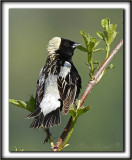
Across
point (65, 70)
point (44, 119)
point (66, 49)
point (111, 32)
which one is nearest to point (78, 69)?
point (66, 49)

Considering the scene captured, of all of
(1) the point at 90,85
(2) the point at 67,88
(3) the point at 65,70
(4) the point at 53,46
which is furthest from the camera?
(4) the point at 53,46

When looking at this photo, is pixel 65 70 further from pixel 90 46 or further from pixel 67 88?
pixel 90 46

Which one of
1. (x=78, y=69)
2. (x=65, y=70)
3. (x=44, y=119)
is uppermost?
(x=78, y=69)

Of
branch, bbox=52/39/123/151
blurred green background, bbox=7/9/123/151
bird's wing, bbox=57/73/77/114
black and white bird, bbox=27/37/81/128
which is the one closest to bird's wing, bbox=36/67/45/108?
black and white bird, bbox=27/37/81/128

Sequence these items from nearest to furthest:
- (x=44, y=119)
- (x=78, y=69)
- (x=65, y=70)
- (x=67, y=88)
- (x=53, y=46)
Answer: (x=44, y=119) < (x=67, y=88) < (x=65, y=70) < (x=53, y=46) < (x=78, y=69)

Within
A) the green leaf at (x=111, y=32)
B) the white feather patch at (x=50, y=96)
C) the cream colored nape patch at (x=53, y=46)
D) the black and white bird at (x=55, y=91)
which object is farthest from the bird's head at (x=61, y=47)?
the green leaf at (x=111, y=32)

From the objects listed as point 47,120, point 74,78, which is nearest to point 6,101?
point 47,120

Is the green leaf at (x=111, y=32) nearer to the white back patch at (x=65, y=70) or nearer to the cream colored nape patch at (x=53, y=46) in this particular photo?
the white back patch at (x=65, y=70)

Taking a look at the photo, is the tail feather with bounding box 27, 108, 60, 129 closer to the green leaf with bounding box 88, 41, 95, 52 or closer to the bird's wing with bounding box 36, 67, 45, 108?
the bird's wing with bounding box 36, 67, 45, 108
